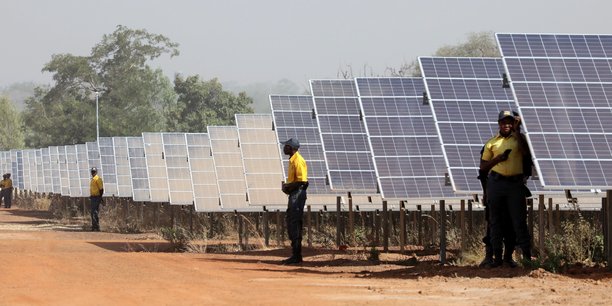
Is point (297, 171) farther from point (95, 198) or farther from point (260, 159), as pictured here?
point (95, 198)

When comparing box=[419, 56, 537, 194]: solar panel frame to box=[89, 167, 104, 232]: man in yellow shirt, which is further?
Result: box=[89, 167, 104, 232]: man in yellow shirt

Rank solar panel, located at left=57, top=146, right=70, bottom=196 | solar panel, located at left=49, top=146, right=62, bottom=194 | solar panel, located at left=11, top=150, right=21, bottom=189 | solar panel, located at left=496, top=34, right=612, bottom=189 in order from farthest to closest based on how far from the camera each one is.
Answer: solar panel, located at left=11, top=150, right=21, bottom=189 → solar panel, located at left=49, top=146, right=62, bottom=194 → solar panel, located at left=57, top=146, right=70, bottom=196 → solar panel, located at left=496, top=34, right=612, bottom=189

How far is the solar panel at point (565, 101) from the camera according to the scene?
1528 cm

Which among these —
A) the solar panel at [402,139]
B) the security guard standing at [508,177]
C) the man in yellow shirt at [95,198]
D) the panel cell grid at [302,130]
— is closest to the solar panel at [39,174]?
the man in yellow shirt at [95,198]

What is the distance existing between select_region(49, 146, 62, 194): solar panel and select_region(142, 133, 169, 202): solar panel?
22.6 metres

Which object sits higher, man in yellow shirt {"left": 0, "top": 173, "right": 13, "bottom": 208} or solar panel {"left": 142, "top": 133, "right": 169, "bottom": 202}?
man in yellow shirt {"left": 0, "top": 173, "right": 13, "bottom": 208}

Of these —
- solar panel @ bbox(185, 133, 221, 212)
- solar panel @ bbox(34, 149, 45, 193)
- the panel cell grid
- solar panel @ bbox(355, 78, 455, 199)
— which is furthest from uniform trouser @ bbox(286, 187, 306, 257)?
solar panel @ bbox(34, 149, 45, 193)

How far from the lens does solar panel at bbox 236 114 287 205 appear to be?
27953mm

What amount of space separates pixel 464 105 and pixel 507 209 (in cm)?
455

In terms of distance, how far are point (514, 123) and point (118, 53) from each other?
3257 inches

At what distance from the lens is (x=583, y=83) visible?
663 inches

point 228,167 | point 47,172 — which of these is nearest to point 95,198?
point 228,167

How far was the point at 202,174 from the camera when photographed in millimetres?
32938

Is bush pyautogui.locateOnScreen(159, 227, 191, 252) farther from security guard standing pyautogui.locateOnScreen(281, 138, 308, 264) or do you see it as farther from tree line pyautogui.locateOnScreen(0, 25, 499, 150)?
tree line pyautogui.locateOnScreen(0, 25, 499, 150)
